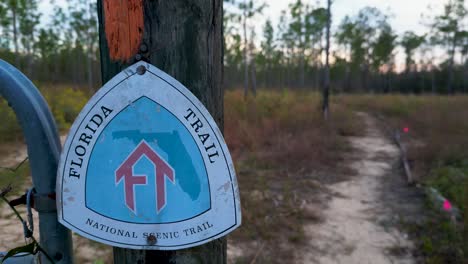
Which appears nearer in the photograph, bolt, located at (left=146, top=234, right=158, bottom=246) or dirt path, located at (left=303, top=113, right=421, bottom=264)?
bolt, located at (left=146, top=234, right=158, bottom=246)

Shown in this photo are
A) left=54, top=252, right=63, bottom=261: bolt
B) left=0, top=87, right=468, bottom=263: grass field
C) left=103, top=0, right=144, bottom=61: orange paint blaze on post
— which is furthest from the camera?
left=0, top=87, right=468, bottom=263: grass field

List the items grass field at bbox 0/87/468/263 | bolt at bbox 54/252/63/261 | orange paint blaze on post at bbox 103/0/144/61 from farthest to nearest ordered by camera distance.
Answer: grass field at bbox 0/87/468/263, bolt at bbox 54/252/63/261, orange paint blaze on post at bbox 103/0/144/61

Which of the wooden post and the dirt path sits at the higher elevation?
the wooden post

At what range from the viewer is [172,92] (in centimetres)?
75

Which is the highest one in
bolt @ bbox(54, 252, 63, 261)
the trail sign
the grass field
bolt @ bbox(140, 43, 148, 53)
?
bolt @ bbox(140, 43, 148, 53)

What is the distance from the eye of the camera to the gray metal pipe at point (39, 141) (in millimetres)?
806

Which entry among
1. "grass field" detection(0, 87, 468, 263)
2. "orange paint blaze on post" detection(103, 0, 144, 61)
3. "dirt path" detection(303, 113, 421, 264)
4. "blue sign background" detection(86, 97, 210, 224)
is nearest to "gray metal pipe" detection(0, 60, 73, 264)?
"blue sign background" detection(86, 97, 210, 224)

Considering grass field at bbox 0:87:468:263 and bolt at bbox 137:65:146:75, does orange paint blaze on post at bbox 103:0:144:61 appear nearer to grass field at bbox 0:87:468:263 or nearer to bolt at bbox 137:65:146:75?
bolt at bbox 137:65:146:75

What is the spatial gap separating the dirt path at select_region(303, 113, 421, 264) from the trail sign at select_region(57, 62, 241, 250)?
2.74 meters

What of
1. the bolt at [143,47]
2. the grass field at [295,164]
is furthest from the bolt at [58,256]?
the bolt at [143,47]

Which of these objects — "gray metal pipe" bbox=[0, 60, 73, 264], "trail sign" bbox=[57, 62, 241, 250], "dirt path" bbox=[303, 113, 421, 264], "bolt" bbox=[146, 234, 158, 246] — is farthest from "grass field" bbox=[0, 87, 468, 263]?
"bolt" bbox=[146, 234, 158, 246]

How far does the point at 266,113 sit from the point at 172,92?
1020 centimetres

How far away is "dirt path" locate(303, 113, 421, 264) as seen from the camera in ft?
10.8

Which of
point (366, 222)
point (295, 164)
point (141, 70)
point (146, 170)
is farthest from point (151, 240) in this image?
point (295, 164)
